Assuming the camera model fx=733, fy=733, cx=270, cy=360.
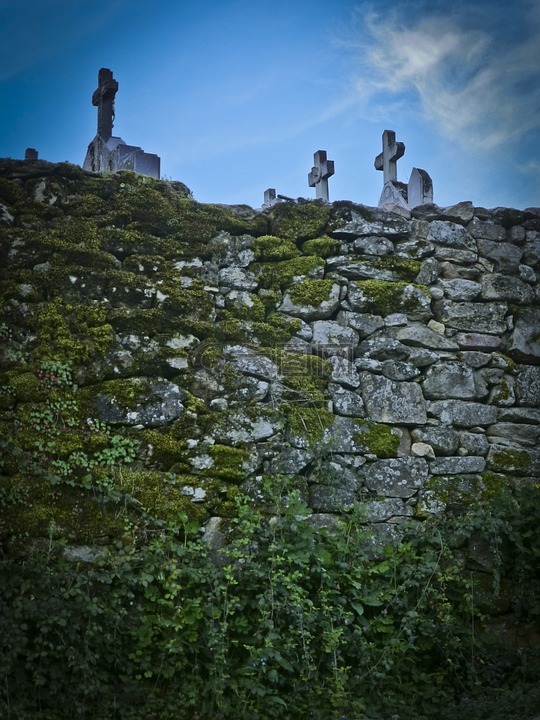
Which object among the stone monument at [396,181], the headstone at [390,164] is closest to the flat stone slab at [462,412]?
the stone monument at [396,181]

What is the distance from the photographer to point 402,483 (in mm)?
5301

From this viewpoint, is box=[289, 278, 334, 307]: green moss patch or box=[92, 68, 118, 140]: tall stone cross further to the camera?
box=[92, 68, 118, 140]: tall stone cross

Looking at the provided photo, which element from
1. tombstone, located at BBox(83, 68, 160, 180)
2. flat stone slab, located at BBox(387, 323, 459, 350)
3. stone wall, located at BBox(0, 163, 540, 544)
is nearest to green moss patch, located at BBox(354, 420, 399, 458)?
stone wall, located at BBox(0, 163, 540, 544)

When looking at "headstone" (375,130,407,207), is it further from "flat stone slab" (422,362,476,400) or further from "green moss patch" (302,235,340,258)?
"flat stone slab" (422,362,476,400)

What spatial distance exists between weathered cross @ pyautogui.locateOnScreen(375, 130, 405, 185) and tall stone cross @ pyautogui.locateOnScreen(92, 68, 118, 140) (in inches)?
98.8

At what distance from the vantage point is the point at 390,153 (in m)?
6.88

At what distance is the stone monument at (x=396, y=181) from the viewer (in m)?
6.66

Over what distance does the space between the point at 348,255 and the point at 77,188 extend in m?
2.11

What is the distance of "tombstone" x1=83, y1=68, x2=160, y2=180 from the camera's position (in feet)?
19.4

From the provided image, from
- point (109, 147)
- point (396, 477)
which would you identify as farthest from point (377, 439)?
point (109, 147)

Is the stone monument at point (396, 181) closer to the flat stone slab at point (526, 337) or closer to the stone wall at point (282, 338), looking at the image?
the stone wall at point (282, 338)

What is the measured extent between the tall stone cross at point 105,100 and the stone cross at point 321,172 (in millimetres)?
1995

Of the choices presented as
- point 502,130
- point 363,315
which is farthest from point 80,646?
point 502,130

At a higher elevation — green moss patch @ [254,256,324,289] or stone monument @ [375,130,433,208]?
stone monument @ [375,130,433,208]
